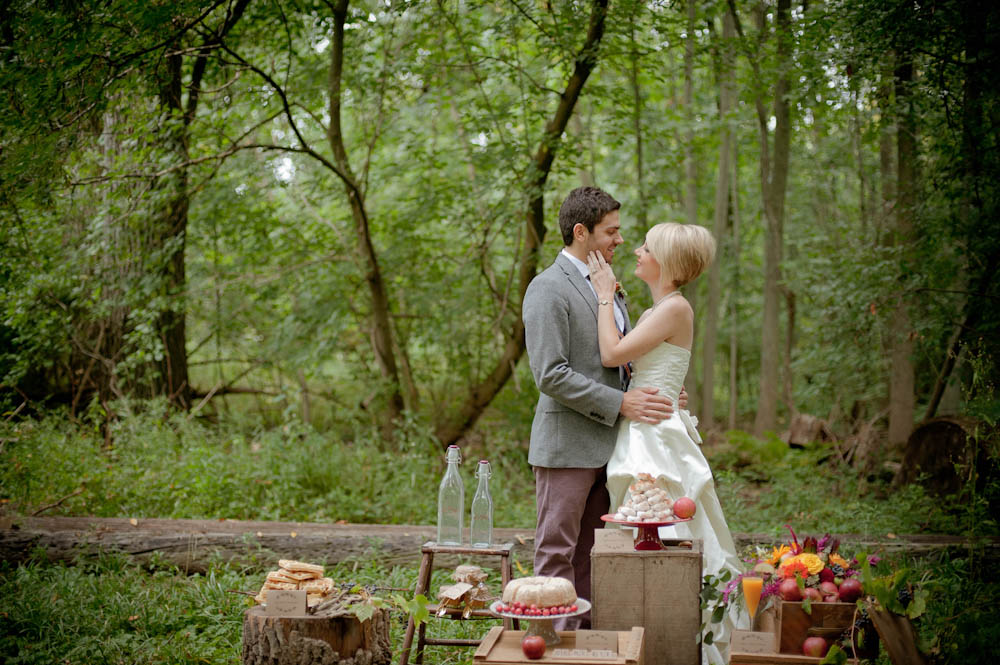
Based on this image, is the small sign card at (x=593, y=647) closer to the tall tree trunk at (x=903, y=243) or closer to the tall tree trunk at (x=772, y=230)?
the tall tree trunk at (x=903, y=243)

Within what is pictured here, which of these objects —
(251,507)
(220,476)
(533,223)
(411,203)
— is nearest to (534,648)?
(251,507)

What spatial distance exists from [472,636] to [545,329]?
1.87m

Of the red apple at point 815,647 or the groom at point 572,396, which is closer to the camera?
the red apple at point 815,647

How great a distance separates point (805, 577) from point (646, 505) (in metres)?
0.62

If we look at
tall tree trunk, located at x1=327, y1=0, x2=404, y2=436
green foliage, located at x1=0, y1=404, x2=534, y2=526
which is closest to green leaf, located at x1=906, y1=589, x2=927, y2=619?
green foliage, located at x1=0, y1=404, x2=534, y2=526

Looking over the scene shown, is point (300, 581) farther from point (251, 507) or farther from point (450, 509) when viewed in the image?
point (251, 507)

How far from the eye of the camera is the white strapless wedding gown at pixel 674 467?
11.4ft

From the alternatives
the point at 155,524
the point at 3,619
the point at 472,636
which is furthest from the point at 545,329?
the point at 155,524

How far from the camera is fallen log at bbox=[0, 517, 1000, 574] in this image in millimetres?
5582

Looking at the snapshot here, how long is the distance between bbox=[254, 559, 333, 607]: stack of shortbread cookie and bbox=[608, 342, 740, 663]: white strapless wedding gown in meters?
1.30

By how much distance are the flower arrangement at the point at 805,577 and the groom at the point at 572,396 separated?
2.24 ft

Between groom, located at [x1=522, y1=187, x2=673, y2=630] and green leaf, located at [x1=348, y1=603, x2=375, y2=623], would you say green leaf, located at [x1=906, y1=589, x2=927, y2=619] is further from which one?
green leaf, located at [x1=348, y1=603, x2=375, y2=623]

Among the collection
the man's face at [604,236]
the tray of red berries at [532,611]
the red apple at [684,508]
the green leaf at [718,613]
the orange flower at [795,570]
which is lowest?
the green leaf at [718,613]

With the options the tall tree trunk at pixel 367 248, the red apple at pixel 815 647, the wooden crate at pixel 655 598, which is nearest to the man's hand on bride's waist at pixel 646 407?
the wooden crate at pixel 655 598
